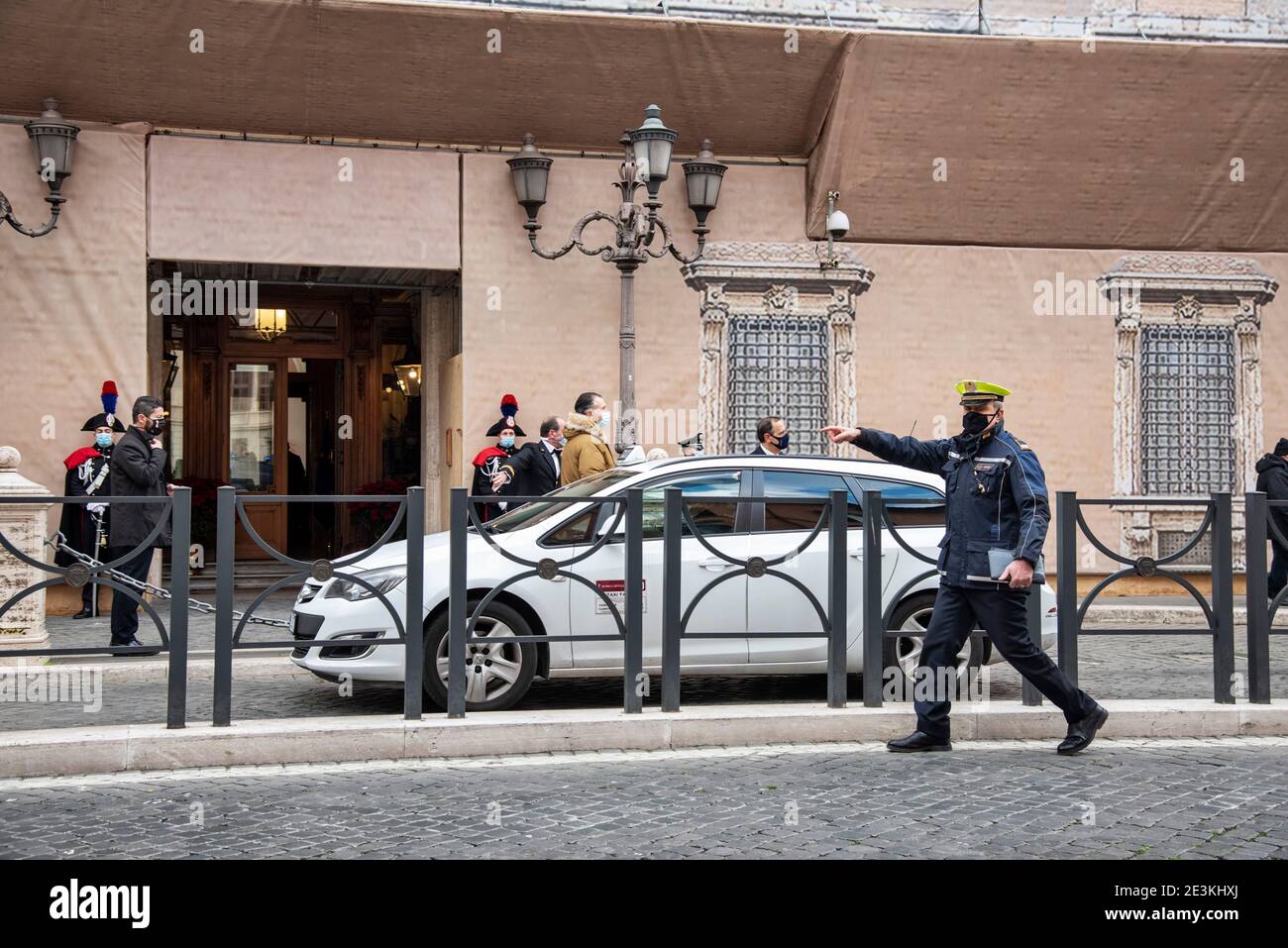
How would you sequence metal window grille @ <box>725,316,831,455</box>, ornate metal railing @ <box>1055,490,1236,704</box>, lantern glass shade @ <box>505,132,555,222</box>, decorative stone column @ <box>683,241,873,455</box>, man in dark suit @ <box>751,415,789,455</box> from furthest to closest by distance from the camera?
metal window grille @ <box>725,316,831,455</box>, decorative stone column @ <box>683,241,873,455</box>, lantern glass shade @ <box>505,132,555,222</box>, man in dark suit @ <box>751,415,789,455</box>, ornate metal railing @ <box>1055,490,1236,704</box>

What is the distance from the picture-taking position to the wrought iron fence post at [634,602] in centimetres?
762

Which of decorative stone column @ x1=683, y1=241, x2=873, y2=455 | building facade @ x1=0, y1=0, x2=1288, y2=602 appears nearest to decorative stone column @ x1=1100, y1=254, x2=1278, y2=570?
building facade @ x1=0, y1=0, x2=1288, y2=602

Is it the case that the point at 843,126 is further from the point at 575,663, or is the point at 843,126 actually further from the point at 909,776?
the point at 909,776

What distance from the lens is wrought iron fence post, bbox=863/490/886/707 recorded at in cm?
788

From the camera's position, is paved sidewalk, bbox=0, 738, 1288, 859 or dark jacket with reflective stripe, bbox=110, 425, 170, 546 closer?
paved sidewalk, bbox=0, 738, 1288, 859

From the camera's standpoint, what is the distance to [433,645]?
7.86 metres

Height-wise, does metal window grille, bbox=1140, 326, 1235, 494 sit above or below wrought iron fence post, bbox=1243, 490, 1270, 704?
above

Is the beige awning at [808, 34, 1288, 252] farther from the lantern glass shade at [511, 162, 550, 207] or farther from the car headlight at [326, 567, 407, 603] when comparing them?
the car headlight at [326, 567, 407, 603]

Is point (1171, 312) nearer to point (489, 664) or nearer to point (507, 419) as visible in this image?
point (507, 419)

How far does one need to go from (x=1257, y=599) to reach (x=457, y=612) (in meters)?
4.46

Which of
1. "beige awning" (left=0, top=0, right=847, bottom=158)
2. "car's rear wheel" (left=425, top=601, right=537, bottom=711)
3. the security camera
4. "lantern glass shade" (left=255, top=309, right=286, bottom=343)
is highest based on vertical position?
"beige awning" (left=0, top=0, right=847, bottom=158)

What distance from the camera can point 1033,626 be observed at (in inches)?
323

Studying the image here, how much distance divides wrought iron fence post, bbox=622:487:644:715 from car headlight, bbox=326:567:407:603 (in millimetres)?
1248
